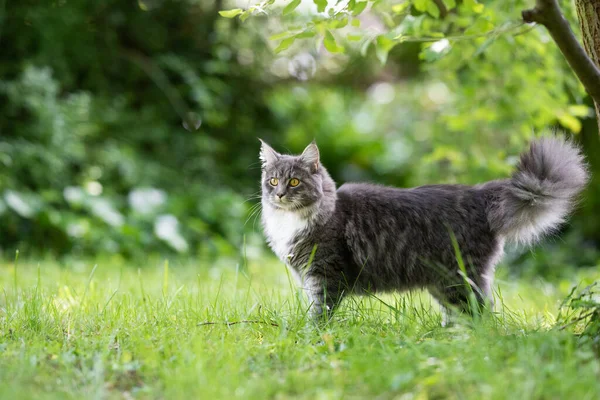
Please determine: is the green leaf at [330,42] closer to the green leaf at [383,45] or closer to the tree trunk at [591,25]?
the green leaf at [383,45]

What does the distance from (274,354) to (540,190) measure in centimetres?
172

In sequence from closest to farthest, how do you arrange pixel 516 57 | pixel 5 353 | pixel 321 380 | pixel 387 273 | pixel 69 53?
1. pixel 321 380
2. pixel 5 353
3. pixel 387 273
4. pixel 516 57
5. pixel 69 53

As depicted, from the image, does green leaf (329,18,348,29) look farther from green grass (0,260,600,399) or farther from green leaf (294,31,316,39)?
green grass (0,260,600,399)

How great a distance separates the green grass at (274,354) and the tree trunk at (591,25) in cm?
140

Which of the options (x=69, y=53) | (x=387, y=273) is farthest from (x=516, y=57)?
(x=69, y=53)

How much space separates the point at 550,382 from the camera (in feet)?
6.70

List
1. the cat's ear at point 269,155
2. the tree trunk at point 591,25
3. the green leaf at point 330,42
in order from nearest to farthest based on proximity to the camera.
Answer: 1. the tree trunk at point 591,25
2. the green leaf at point 330,42
3. the cat's ear at point 269,155

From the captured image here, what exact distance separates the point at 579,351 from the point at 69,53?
20.8 feet

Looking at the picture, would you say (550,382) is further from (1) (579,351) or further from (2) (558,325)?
(2) (558,325)

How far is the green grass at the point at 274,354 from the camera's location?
6.88ft

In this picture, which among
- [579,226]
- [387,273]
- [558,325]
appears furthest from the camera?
[579,226]

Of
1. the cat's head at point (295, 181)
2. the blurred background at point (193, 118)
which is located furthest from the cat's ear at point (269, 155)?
the blurred background at point (193, 118)

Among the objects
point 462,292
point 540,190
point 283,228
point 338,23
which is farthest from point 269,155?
point 540,190

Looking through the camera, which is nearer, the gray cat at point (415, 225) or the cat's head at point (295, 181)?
the gray cat at point (415, 225)
